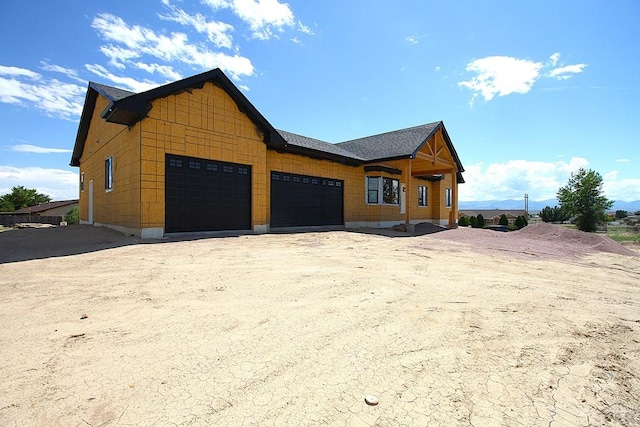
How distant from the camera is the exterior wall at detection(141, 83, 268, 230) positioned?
32.1 feet

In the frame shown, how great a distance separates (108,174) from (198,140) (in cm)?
499

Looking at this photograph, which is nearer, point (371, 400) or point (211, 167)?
point (371, 400)

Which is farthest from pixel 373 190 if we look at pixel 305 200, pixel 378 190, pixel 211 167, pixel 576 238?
pixel 211 167

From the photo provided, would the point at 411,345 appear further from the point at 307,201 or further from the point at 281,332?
the point at 307,201

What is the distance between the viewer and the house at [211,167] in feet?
32.7

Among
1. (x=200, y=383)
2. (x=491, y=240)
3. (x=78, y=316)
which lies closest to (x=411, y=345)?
(x=200, y=383)

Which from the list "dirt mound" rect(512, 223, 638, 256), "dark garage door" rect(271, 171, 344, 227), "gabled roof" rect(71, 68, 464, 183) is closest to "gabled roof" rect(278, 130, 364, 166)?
"gabled roof" rect(71, 68, 464, 183)

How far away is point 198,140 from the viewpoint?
1093 centimetres

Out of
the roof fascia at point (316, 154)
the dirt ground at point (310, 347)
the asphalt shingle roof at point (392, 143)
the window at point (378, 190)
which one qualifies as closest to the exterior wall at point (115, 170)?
the dirt ground at point (310, 347)

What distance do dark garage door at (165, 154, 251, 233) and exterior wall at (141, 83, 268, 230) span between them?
0.25 metres

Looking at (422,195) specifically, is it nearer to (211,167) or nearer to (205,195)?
(211,167)

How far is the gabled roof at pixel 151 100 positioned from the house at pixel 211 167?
3 cm

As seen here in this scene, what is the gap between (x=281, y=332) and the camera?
2.99m

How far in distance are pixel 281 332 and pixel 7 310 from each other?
3.23 m
